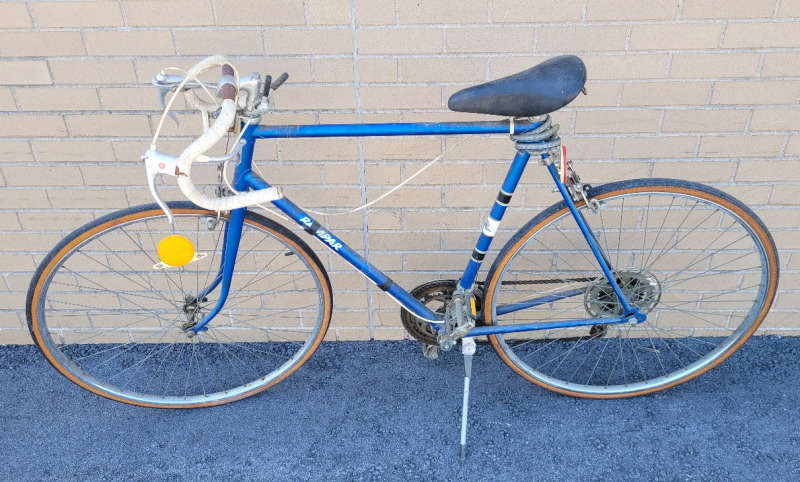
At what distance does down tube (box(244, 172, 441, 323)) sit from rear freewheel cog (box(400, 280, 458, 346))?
3.8 inches

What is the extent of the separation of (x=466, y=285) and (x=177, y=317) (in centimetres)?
139

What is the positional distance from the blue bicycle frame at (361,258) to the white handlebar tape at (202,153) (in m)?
0.18

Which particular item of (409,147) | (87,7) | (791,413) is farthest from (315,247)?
(791,413)

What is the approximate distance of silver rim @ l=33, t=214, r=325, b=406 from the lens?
2.57 metres

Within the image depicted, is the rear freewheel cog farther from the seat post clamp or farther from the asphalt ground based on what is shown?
the seat post clamp

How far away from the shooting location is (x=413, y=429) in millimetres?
2447

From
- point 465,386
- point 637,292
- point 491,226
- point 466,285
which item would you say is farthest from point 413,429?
point 637,292

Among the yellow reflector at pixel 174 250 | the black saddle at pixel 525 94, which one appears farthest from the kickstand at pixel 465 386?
the yellow reflector at pixel 174 250

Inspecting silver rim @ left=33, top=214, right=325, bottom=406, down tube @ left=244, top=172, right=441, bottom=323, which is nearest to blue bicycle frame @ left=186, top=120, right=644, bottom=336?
down tube @ left=244, top=172, right=441, bottom=323

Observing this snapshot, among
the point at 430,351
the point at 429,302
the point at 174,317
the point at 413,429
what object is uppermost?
the point at 429,302

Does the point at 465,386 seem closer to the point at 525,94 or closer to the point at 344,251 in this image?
the point at 344,251

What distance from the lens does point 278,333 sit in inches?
113

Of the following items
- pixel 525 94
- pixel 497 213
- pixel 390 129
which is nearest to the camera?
pixel 525 94

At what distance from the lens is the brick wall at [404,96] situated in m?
2.10
